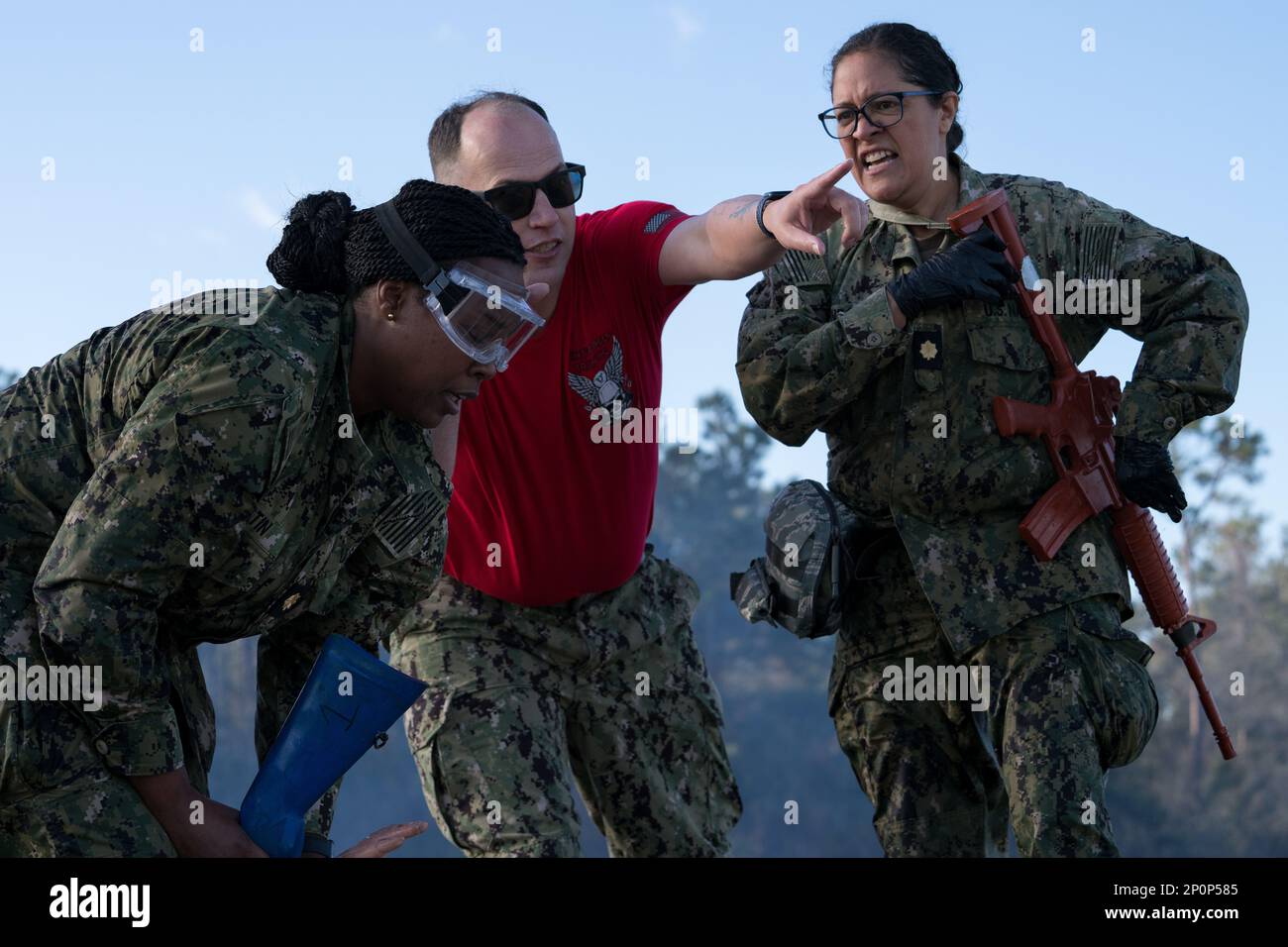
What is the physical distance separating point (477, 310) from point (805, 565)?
5.52 ft

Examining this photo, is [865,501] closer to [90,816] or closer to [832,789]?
[90,816]

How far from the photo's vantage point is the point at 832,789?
48.0 m

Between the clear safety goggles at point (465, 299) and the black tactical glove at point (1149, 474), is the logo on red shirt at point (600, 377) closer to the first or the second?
the clear safety goggles at point (465, 299)

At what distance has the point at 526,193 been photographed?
486 centimetres

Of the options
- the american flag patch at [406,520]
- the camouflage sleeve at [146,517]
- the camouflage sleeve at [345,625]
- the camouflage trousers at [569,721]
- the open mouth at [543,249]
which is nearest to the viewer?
the camouflage sleeve at [146,517]

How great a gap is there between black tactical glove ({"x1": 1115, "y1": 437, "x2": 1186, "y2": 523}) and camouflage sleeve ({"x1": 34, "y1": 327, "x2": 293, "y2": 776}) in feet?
8.22

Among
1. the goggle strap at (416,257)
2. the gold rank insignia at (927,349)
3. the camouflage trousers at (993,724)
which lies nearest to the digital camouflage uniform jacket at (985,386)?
the gold rank insignia at (927,349)

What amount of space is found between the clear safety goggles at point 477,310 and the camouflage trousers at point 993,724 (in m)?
1.79

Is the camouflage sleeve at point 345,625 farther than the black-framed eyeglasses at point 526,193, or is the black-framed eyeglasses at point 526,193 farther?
the black-framed eyeglasses at point 526,193

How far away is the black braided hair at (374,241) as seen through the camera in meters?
3.62

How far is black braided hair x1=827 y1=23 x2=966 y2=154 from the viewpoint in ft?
15.8

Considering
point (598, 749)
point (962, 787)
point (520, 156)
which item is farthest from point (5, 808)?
point (962, 787)

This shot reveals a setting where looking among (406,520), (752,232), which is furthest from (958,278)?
(406,520)
